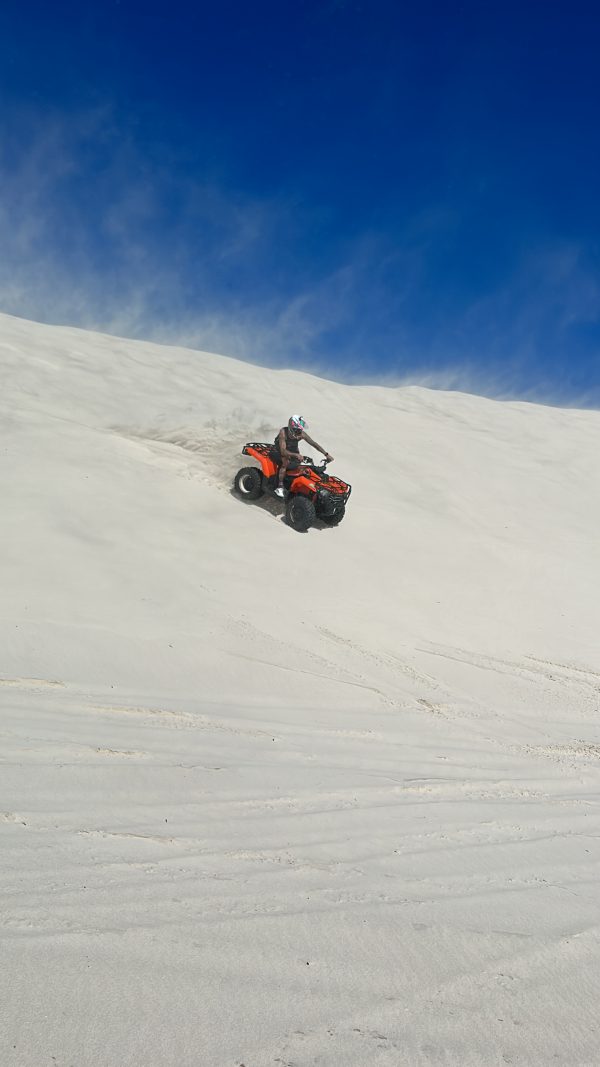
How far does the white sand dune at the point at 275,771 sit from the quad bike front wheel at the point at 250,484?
218 millimetres

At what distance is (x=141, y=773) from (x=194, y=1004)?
5.15ft

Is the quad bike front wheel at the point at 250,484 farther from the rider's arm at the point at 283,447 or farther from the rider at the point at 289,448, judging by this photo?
the rider's arm at the point at 283,447

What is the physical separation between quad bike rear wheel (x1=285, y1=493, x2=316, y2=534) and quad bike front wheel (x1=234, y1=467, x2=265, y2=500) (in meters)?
0.56

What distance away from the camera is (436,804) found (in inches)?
134

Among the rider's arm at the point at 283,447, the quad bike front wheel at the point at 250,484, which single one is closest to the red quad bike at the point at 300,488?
the quad bike front wheel at the point at 250,484

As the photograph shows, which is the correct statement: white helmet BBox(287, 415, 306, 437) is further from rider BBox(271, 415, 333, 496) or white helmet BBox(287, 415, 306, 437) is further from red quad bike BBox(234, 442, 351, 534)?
red quad bike BBox(234, 442, 351, 534)

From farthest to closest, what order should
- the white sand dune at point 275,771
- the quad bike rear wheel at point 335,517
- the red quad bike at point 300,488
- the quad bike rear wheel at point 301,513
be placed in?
the quad bike rear wheel at point 335,517
the red quad bike at point 300,488
the quad bike rear wheel at point 301,513
the white sand dune at point 275,771

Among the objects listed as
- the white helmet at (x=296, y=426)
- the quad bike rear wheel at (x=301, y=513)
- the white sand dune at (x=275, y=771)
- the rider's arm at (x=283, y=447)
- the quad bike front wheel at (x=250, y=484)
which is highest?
the white helmet at (x=296, y=426)

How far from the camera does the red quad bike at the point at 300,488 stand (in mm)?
8648

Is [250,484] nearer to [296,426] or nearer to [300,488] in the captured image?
[300,488]

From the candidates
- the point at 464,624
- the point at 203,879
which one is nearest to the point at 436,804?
the point at 203,879

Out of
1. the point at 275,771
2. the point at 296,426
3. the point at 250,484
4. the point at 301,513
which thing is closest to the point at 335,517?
the point at 301,513

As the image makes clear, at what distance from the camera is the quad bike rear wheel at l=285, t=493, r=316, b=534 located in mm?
8539

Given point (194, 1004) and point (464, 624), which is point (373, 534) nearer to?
point (464, 624)
